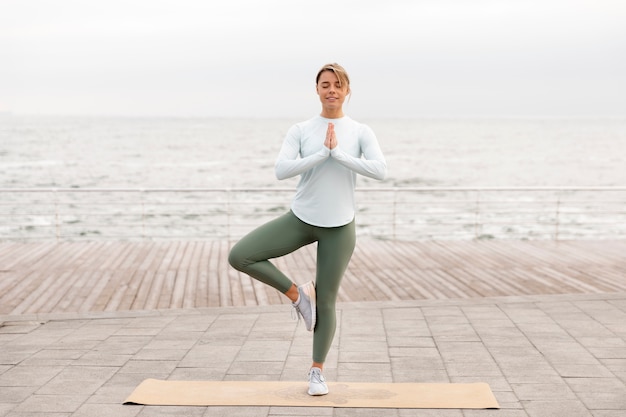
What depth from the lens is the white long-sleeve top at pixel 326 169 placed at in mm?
3209

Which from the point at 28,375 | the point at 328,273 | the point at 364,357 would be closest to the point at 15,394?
the point at 28,375

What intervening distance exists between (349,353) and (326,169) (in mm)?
1494

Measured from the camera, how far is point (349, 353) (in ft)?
13.9

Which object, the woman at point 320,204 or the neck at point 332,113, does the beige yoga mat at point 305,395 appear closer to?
the woman at point 320,204

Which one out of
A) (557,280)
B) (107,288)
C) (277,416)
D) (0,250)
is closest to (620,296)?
(557,280)

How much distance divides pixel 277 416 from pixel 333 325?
53cm

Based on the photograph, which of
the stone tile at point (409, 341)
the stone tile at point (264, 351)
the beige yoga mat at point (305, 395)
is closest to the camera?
the beige yoga mat at point (305, 395)

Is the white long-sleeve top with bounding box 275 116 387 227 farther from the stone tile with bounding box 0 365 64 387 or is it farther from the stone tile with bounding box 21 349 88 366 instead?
the stone tile with bounding box 21 349 88 366

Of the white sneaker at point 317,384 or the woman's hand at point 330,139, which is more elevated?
the woman's hand at point 330,139

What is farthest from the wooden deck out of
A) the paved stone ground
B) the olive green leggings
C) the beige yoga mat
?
the olive green leggings

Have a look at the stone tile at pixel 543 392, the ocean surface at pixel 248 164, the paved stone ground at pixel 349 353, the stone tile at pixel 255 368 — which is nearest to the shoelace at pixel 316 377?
the paved stone ground at pixel 349 353

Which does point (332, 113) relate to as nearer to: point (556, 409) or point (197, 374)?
point (197, 374)

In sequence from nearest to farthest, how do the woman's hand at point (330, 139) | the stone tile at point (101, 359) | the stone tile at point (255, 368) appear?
the woman's hand at point (330, 139), the stone tile at point (255, 368), the stone tile at point (101, 359)

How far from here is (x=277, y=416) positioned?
3.14m
